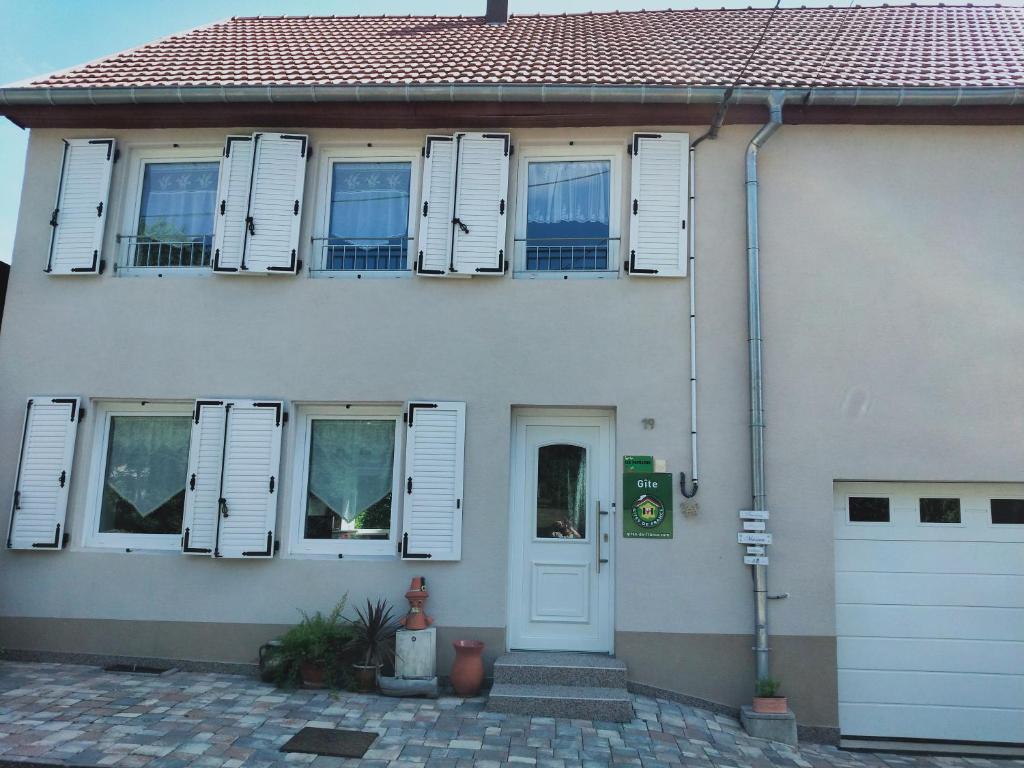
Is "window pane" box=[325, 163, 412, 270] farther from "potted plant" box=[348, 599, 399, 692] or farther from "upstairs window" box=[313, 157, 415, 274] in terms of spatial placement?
"potted plant" box=[348, 599, 399, 692]

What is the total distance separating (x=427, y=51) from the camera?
24.5ft

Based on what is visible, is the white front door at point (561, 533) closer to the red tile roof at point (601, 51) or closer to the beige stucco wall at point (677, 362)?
the beige stucco wall at point (677, 362)

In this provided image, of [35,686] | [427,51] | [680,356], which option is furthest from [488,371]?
[35,686]

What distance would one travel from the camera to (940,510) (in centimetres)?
593

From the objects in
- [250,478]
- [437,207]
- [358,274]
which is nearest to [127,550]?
[250,478]

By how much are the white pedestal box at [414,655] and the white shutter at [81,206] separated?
14.1 ft

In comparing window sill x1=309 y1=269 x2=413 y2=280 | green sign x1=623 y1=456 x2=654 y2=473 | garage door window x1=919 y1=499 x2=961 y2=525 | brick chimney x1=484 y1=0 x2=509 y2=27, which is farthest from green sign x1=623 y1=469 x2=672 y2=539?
brick chimney x1=484 y1=0 x2=509 y2=27

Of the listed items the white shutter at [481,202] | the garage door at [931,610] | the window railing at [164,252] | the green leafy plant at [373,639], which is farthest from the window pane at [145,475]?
the garage door at [931,610]

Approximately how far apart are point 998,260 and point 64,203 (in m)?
8.33

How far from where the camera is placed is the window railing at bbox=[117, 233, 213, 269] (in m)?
6.63

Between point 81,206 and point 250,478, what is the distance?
10.0 ft

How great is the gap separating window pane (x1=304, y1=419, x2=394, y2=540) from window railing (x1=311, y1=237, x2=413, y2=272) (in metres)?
1.41

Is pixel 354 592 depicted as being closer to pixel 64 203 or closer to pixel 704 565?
pixel 704 565

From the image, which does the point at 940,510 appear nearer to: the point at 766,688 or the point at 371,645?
the point at 766,688
